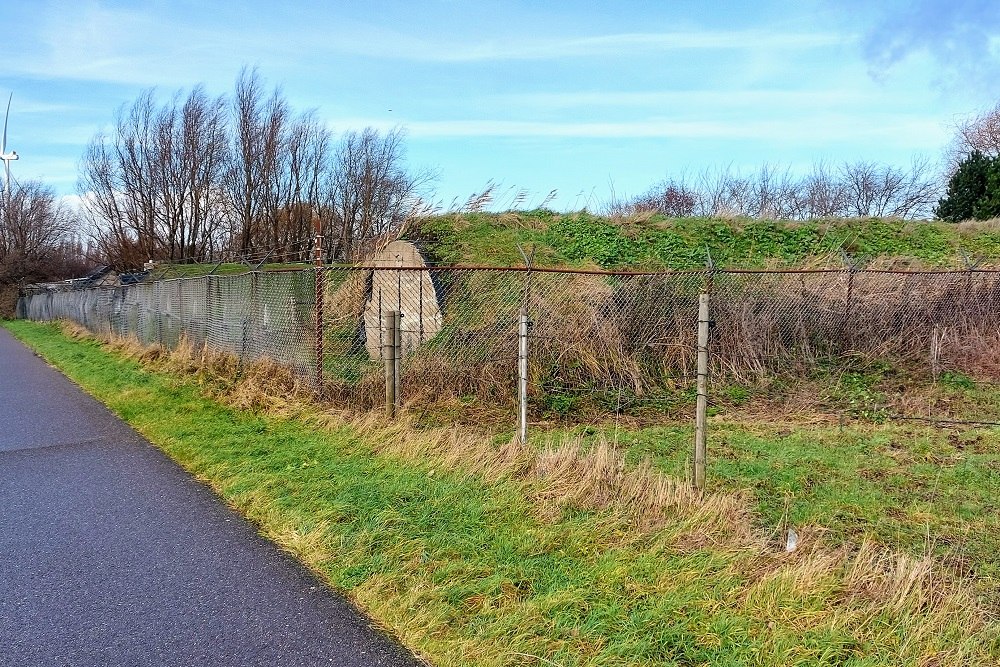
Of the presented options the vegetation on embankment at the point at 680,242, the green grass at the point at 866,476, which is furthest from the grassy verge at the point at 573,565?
the vegetation on embankment at the point at 680,242

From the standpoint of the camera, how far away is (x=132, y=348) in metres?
15.1

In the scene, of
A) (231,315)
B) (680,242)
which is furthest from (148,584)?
(680,242)

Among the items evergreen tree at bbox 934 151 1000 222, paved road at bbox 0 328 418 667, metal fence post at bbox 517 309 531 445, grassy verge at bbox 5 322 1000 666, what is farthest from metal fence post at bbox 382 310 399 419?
evergreen tree at bbox 934 151 1000 222

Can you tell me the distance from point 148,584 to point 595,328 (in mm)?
6308

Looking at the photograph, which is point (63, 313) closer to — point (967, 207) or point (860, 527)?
point (860, 527)

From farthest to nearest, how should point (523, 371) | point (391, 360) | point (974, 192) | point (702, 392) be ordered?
point (974, 192), point (391, 360), point (523, 371), point (702, 392)

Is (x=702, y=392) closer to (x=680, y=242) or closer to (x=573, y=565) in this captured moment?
(x=573, y=565)

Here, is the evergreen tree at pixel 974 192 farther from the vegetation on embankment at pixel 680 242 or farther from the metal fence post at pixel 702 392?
the metal fence post at pixel 702 392

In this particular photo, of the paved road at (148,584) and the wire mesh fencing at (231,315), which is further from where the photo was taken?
the wire mesh fencing at (231,315)

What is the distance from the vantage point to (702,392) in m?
4.86

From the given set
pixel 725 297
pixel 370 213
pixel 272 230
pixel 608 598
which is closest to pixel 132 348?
pixel 725 297

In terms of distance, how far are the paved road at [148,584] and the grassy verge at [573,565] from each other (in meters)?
0.21

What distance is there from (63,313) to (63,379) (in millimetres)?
18620

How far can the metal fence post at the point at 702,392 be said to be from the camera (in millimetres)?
4859
